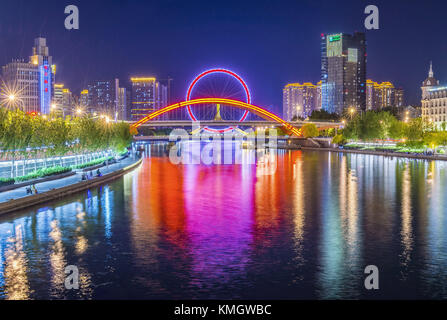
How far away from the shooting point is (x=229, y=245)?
51.2 ft

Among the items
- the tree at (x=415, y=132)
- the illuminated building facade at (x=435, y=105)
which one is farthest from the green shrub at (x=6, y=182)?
the illuminated building facade at (x=435, y=105)

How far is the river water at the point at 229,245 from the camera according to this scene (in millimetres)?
11555

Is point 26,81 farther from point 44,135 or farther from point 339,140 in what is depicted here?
point 44,135

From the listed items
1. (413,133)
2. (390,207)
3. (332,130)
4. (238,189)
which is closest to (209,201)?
(238,189)

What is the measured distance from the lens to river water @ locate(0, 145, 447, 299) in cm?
1155

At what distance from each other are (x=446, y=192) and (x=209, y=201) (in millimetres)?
12330

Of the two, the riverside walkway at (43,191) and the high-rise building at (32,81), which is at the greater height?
the high-rise building at (32,81)

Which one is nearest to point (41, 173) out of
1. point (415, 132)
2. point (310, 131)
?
point (415, 132)

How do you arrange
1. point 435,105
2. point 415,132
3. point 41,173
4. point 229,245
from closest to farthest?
point 229,245 < point 41,173 < point 415,132 < point 435,105

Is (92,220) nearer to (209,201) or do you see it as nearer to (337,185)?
(209,201)

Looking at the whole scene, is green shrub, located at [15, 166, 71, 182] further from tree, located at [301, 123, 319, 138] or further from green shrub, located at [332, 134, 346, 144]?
tree, located at [301, 123, 319, 138]

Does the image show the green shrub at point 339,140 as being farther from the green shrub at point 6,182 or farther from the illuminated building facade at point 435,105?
the green shrub at point 6,182

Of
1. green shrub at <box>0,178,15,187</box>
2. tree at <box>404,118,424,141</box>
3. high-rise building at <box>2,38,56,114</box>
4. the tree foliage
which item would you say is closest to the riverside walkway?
green shrub at <box>0,178,15,187</box>

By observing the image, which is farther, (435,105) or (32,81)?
(32,81)
